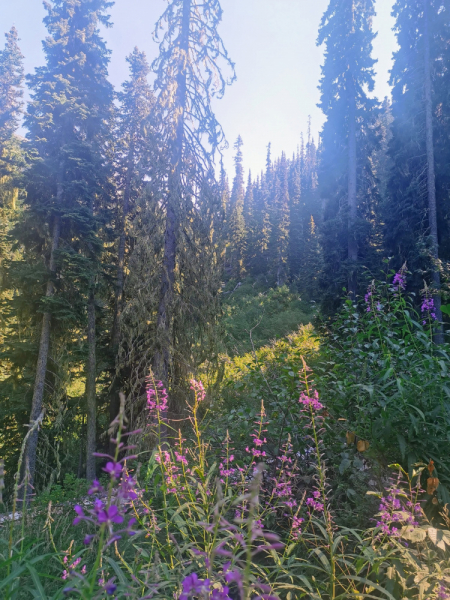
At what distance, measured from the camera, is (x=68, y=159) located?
397 inches

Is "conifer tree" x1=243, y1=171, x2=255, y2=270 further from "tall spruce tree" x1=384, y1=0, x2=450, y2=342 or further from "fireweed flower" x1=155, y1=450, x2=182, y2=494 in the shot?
"fireweed flower" x1=155, y1=450, x2=182, y2=494

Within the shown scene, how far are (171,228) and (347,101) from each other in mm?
13735

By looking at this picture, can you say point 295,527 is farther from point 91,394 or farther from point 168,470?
point 91,394

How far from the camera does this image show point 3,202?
14.0m

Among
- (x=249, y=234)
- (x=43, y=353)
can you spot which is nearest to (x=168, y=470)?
(x=43, y=353)

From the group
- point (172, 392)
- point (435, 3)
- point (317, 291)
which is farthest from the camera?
point (317, 291)

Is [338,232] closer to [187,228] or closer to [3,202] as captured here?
[187,228]

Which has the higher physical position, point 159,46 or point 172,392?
point 159,46

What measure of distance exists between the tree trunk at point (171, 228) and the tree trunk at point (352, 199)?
28.8 feet

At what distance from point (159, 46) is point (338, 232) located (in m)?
10.3

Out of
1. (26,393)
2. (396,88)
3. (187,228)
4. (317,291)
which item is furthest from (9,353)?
(396,88)

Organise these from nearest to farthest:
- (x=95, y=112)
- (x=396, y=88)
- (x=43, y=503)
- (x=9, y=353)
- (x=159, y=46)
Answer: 1. (x=43, y=503)
2. (x=159, y=46)
3. (x=9, y=353)
4. (x=95, y=112)
5. (x=396, y=88)

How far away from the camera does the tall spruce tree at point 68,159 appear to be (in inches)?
367

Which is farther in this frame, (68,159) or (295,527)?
(68,159)
